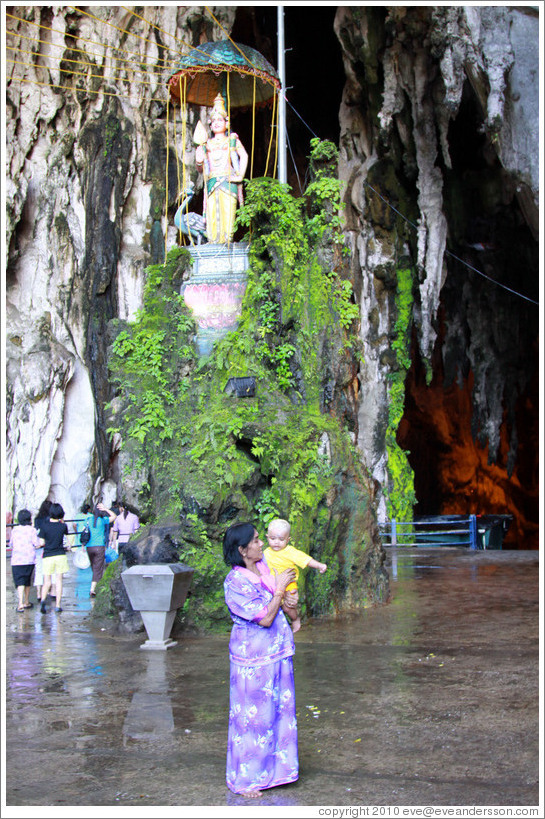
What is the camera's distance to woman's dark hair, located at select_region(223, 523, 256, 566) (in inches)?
161

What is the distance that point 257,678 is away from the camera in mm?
4012

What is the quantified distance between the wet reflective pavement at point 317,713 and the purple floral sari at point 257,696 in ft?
0.40

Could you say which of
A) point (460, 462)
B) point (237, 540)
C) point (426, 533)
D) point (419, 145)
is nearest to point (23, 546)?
point (237, 540)

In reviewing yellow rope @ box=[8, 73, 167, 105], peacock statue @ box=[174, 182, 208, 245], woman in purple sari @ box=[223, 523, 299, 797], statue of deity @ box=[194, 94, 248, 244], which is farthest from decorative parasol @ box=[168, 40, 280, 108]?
woman in purple sari @ box=[223, 523, 299, 797]

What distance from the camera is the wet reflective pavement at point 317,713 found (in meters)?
4.07

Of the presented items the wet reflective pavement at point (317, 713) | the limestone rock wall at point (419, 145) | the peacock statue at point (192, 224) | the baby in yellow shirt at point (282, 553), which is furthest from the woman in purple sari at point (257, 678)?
the limestone rock wall at point (419, 145)

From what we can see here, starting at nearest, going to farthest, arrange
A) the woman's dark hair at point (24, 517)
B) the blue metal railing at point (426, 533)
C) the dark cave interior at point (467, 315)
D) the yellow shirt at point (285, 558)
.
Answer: the yellow shirt at point (285, 558) < the woman's dark hair at point (24, 517) < the blue metal railing at point (426, 533) < the dark cave interior at point (467, 315)

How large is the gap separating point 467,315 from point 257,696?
18468 millimetres

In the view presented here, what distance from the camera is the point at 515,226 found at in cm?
1964

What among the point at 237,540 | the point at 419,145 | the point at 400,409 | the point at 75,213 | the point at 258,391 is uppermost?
the point at 419,145

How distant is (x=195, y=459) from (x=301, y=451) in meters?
1.16

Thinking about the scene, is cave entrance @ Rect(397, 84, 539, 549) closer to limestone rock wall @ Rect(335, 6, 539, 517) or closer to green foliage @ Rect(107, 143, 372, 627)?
limestone rock wall @ Rect(335, 6, 539, 517)

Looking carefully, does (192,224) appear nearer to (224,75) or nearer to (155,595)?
(224,75)

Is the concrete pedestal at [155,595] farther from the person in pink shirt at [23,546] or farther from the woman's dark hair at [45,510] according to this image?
the person in pink shirt at [23,546]
